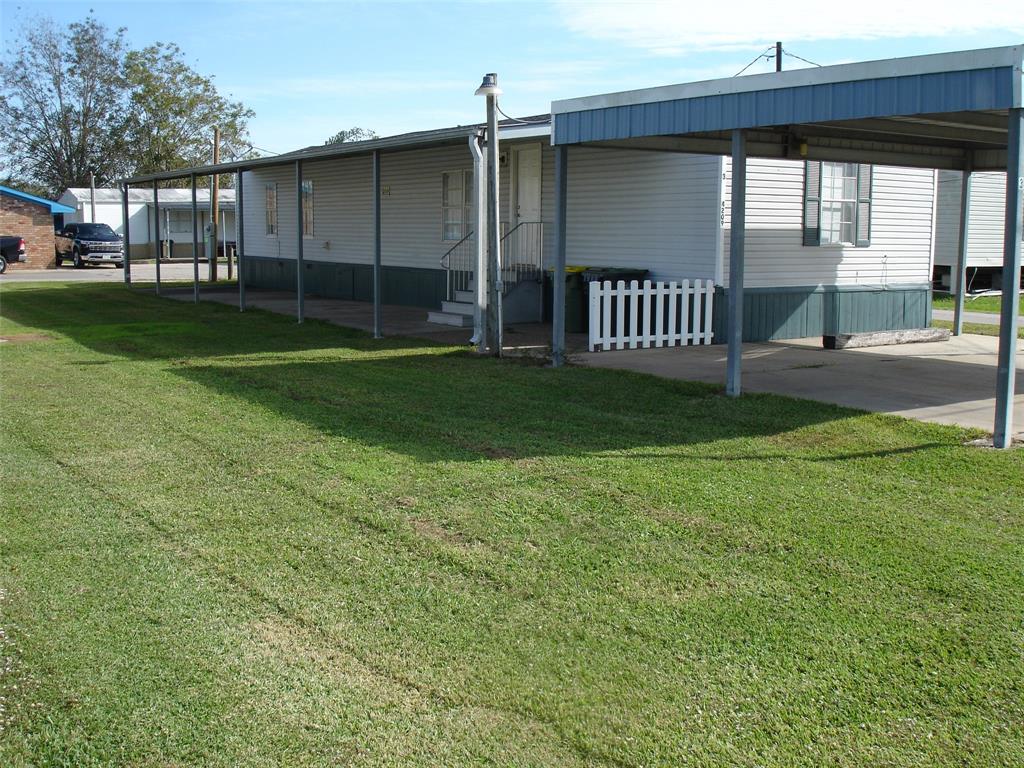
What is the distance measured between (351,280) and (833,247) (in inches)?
459

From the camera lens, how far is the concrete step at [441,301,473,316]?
53.2 feet

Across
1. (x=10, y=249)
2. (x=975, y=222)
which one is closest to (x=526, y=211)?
(x=975, y=222)

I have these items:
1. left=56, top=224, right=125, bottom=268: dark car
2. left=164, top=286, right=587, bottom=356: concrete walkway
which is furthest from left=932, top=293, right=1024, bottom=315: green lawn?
left=56, top=224, right=125, bottom=268: dark car

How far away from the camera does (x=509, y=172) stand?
1795cm

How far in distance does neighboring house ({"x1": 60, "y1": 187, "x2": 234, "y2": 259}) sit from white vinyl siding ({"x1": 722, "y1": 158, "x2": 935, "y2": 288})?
34.2 metres

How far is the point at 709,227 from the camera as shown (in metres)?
14.3

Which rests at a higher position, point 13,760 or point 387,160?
point 387,160

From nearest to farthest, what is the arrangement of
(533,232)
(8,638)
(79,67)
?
1. (8,638)
2. (533,232)
3. (79,67)

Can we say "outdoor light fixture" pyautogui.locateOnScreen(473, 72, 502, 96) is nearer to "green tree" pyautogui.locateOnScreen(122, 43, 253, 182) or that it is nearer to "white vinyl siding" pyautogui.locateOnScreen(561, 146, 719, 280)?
"white vinyl siding" pyautogui.locateOnScreen(561, 146, 719, 280)

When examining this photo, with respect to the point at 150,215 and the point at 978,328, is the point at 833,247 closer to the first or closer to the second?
the point at 978,328

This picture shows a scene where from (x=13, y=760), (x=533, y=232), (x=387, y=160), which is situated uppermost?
(x=387, y=160)

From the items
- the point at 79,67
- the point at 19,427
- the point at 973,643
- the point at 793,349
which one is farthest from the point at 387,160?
the point at 79,67

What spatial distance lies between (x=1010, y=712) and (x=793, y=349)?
34.3 ft

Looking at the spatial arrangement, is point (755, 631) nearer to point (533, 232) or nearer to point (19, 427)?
point (19, 427)
